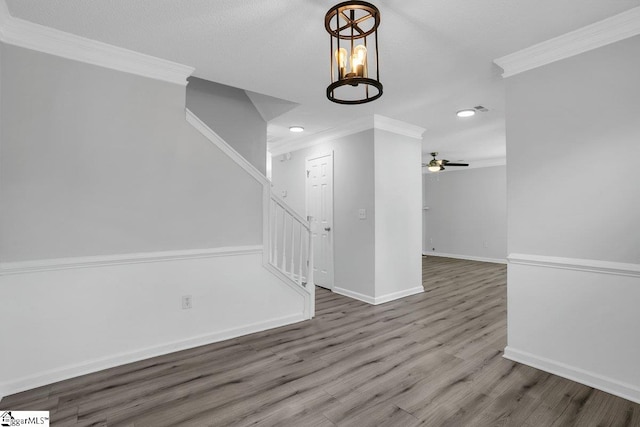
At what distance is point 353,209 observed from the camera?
4.44 meters

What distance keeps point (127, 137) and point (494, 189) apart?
7.50 metres

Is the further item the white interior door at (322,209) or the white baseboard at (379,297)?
the white interior door at (322,209)

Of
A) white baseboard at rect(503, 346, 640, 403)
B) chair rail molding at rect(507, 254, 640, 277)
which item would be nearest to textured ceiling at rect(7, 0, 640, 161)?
chair rail molding at rect(507, 254, 640, 277)

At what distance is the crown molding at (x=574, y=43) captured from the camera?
2.04 meters

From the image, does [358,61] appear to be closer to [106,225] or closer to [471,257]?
[106,225]

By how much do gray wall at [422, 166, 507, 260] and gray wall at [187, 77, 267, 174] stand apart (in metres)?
5.76

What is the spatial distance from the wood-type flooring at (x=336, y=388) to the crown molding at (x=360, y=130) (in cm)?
254

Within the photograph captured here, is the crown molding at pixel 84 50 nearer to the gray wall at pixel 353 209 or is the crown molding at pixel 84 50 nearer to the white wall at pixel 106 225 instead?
the white wall at pixel 106 225

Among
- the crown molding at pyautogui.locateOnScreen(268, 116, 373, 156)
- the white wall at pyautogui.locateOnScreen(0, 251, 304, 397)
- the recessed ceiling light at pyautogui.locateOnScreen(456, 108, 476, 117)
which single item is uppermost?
the recessed ceiling light at pyautogui.locateOnScreen(456, 108, 476, 117)

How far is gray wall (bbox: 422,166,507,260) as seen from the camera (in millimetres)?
7406

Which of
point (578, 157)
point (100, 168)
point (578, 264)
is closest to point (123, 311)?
point (100, 168)

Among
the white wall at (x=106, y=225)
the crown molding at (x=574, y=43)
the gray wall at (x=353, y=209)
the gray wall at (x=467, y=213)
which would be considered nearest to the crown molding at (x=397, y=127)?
the gray wall at (x=353, y=209)

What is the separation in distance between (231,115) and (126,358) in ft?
9.23

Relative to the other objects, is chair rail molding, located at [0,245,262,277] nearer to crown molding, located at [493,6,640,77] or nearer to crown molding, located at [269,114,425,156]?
crown molding, located at [269,114,425,156]
